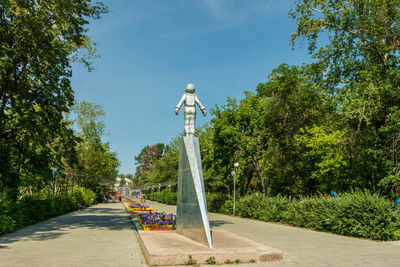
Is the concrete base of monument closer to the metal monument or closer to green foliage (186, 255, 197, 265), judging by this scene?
green foliage (186, 255, 197, 265)

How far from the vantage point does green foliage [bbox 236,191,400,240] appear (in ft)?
39.7

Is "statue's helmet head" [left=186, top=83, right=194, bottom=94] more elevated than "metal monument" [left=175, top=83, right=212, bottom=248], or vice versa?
"statue's helmet head" [left=186, top=83, right=194, bottom=94]

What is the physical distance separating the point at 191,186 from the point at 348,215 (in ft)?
24.6

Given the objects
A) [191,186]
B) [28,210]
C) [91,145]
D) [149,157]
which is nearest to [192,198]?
[191,186]

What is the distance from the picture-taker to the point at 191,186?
9.92 metres

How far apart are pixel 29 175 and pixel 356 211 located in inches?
632

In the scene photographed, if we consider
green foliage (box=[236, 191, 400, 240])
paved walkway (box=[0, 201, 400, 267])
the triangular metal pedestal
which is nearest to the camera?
paved walkway (box=[0, 201, 400, 267])

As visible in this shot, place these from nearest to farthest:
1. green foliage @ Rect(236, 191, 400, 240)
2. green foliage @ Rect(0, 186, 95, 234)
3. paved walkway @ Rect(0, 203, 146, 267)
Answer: paved walkway @ Rect(0, 203, 146, 267) → green foliage @ Rect(236, 191, 400, 240) → green foliage @ Rect(0, 186, 95, 234)

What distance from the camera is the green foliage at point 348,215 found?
1211 centimetres

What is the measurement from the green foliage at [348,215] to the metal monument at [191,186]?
7015 mm

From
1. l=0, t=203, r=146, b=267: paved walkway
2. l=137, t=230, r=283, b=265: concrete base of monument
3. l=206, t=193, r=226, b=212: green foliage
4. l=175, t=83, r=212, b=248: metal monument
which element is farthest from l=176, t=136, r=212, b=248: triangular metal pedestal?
l=206, t=193, r=226, b=212: green foliage

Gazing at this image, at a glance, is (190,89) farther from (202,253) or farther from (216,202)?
(216,202)

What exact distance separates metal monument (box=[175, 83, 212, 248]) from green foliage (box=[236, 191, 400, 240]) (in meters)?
7.02

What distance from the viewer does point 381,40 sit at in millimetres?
18406
